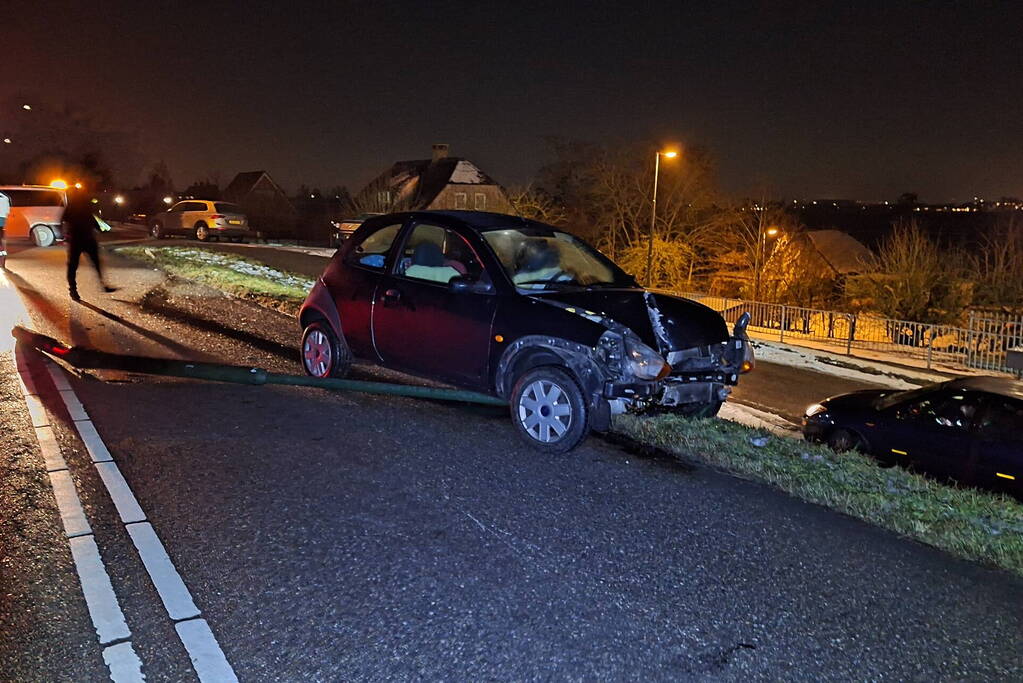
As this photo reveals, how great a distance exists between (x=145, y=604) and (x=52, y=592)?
0.48 m

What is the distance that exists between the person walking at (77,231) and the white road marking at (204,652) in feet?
36.2

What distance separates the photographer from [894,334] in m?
28.1

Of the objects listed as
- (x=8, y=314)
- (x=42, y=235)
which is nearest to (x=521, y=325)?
(x=8, y=314)

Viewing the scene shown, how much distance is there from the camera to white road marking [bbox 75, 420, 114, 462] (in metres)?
5.57

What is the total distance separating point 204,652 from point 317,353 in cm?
503

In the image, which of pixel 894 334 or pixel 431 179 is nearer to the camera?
pixel 894 334

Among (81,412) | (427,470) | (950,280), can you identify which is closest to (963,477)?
(427,470)

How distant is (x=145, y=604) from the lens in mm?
3617

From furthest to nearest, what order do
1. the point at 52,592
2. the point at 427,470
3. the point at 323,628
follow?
the point at 427,470 < the point at 52,592 < the point at 323,628

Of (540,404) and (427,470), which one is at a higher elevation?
(540,404)

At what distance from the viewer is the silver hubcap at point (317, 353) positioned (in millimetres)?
7990

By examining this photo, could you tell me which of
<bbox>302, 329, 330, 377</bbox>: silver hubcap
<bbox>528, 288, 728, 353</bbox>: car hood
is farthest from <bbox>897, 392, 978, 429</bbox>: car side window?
<bbox>302, 329, 330, 377</bbox>: silver hubcap

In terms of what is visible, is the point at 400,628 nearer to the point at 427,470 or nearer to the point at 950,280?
the point at 427,470

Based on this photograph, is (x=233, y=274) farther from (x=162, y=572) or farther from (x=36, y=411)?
(x=162, y=572)
